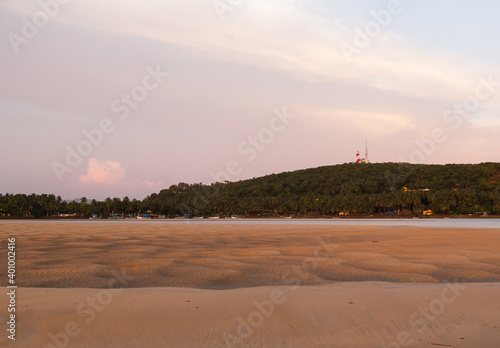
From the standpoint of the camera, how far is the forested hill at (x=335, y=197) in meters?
127

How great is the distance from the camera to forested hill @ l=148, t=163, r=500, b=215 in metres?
124

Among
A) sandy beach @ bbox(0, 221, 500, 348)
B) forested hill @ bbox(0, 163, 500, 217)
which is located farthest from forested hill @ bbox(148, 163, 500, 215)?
sandy beach @ bbox(0, 221, 500, 348)

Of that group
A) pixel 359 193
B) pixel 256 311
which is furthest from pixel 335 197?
pixel 256 311

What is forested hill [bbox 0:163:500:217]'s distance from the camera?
127 meters

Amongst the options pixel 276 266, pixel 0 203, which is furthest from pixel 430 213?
pixel 0 203

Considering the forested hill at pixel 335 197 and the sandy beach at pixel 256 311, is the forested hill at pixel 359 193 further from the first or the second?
the sandy beach at pixel 256 311

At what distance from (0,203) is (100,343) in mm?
154394

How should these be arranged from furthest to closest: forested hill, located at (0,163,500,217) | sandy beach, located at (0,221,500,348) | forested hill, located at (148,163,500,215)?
forested hill, located at (0,163,500,217) → forested hill, located at (148,163,500,215) → sandy beach, located at (0,221,500,348)

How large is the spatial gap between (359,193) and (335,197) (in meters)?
9.59

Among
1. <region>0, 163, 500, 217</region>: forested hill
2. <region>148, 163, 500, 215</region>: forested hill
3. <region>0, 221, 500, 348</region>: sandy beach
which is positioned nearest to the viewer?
<region>0, 221, 500, 348</region>: sandy beach

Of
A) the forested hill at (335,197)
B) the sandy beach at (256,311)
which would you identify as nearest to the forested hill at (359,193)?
the forested hill at (335,197)

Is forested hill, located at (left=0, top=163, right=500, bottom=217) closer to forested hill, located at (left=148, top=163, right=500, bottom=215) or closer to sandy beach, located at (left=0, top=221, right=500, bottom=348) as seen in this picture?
forested hill, located at (left=148, top=163, right=500, bottom=215)

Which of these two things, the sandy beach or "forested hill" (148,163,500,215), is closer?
the sandy beach

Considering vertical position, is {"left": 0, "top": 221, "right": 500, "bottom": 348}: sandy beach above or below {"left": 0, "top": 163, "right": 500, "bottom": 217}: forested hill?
below
